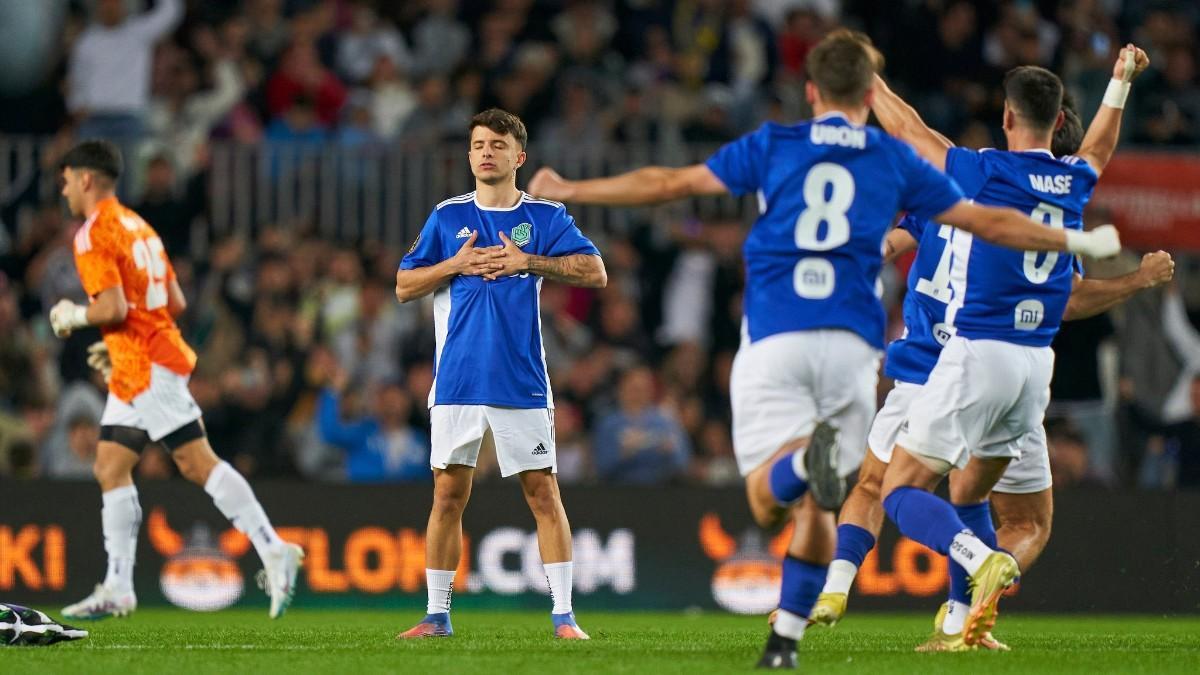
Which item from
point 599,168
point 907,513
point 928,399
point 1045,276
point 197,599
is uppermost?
point 599,168

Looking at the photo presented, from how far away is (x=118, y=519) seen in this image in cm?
1024

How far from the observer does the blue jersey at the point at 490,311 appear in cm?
877

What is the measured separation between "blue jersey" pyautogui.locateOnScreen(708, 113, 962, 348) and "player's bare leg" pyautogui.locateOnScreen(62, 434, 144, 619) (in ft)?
15.5

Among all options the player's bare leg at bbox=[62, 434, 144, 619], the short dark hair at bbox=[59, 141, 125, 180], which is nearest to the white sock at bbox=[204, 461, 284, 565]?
the player's bare leg at bbox=[62, 434, 144, 619]

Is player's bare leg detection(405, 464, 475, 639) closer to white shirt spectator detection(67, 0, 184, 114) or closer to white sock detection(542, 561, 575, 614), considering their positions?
white sock detection(542, 561, 575, 614)

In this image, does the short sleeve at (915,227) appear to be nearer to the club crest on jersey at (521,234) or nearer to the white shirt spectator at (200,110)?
the club crest on jersey at (521,234)

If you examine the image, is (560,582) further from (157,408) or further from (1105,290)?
(1105,290)

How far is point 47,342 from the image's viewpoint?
14859 mm

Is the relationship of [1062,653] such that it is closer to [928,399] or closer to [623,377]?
[928,399]

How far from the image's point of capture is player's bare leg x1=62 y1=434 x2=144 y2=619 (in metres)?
10.2

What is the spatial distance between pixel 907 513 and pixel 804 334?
133 cm

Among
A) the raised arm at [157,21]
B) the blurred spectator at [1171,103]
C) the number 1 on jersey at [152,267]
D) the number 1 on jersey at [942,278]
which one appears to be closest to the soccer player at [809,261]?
the number 1 on jersey at [942,278]

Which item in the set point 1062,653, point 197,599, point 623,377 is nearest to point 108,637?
point 197,599

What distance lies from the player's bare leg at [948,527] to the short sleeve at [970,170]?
1242mm
